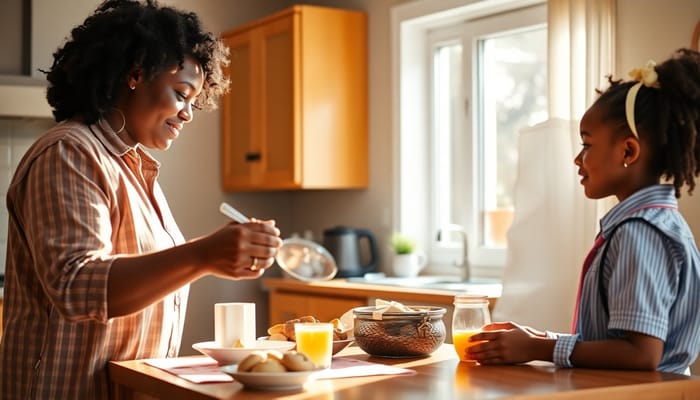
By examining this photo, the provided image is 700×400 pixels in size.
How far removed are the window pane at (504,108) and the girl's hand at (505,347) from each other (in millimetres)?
2318

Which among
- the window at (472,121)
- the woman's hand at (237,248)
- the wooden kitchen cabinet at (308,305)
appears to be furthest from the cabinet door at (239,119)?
the woman's hand at (237,248)

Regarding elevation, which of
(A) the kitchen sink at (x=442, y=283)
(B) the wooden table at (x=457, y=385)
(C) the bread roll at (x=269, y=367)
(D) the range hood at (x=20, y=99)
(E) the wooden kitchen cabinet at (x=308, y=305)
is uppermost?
(D) the range hood at (x=20, y=99)

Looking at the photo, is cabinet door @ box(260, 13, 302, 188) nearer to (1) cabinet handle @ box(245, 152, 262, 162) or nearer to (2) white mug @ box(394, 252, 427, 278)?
(1) cabinet handle @ box(245, 152, 262, 162)

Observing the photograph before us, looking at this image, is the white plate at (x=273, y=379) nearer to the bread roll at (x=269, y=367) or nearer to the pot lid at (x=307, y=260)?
the bread roll at (x=269, y=367)

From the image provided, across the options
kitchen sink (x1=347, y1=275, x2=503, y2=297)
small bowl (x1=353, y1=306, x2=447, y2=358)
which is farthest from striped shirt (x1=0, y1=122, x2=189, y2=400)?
kitchen sink (x1=347, y1=275, x2=503, y2=297)

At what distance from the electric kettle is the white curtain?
1.13m

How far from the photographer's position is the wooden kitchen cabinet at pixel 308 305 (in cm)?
400

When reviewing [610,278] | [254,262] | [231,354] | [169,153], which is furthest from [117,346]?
[169,153]

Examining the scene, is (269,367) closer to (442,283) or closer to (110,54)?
(110,54)

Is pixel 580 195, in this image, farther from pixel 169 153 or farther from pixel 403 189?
pixel 169 153

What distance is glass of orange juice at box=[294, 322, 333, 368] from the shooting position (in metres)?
1.79

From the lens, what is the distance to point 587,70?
11.1ft

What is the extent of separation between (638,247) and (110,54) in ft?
3.53

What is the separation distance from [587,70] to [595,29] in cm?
15
